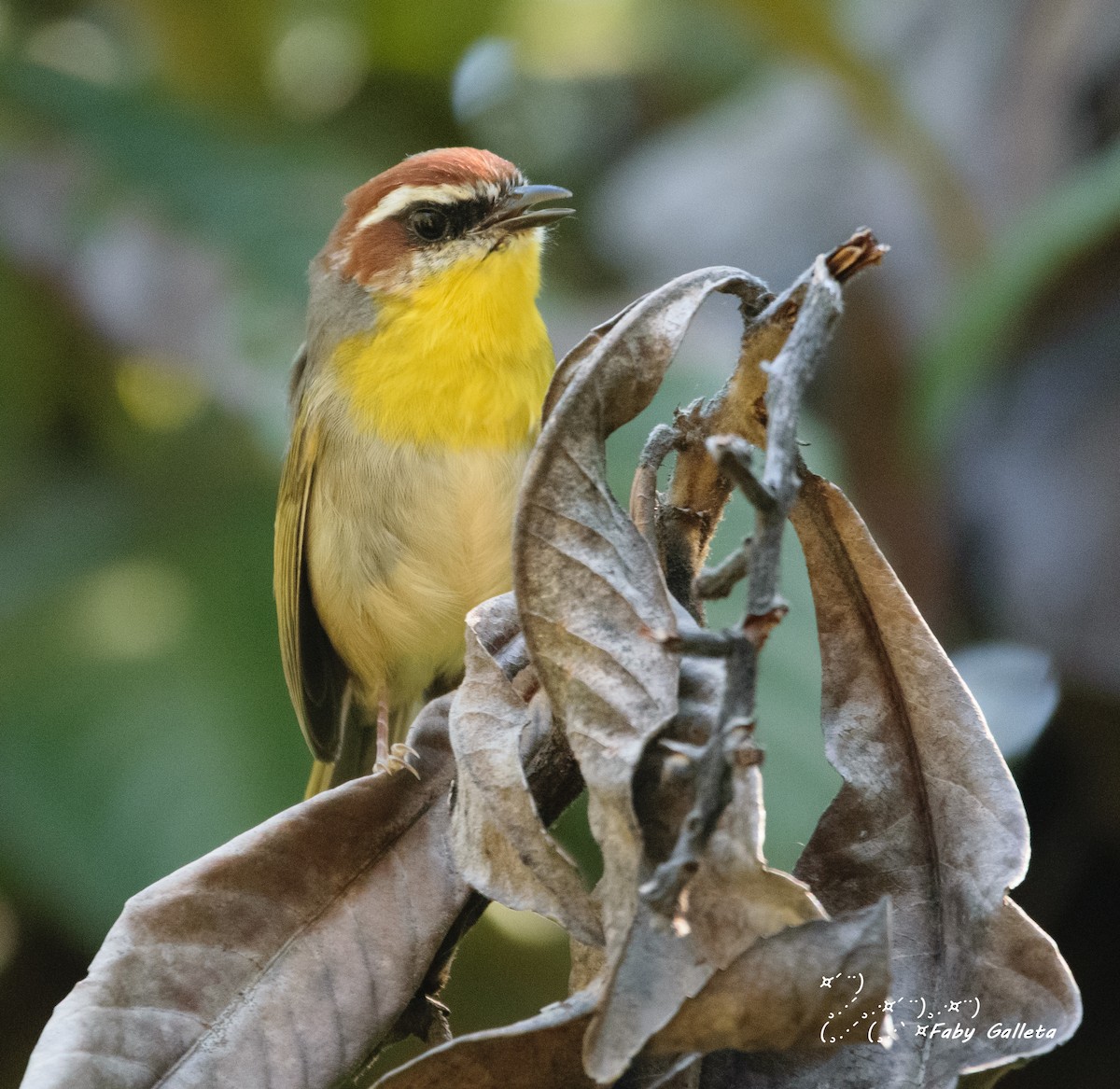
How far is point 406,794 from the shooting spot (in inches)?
66.5

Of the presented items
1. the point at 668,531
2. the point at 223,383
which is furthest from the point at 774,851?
the point at 223,383

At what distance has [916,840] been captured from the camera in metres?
1.47

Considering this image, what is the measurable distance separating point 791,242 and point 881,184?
475mm

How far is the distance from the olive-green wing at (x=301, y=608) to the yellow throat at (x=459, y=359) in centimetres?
21

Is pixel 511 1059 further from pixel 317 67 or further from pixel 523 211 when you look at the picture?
pixel 317 67

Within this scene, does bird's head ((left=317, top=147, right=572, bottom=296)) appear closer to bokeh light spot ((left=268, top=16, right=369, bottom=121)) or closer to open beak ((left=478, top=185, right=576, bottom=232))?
open beak ((left=478, top=185, right=576, bottom=232))

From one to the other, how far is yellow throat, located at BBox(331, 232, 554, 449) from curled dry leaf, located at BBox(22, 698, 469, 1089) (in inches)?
62.0

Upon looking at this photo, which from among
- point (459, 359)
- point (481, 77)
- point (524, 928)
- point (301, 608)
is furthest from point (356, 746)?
point (481, 77)

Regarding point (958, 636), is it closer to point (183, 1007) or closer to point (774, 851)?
point (774, 851)

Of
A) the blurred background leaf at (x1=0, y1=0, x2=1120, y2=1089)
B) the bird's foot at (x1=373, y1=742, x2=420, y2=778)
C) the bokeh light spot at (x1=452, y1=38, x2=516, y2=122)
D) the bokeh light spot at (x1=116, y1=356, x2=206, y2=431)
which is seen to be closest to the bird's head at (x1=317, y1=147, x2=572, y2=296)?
the blurred background leaf at (x1=0, y1=0, x2=1120, y2=1089)

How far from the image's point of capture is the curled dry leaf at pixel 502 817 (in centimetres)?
132

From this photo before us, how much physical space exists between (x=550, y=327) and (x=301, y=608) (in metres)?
1.14

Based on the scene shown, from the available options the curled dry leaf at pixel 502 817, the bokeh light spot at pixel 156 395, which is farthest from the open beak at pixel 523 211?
the curled dry leaf at pixel 502 817

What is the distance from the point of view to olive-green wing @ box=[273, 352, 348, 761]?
10.8 feet
